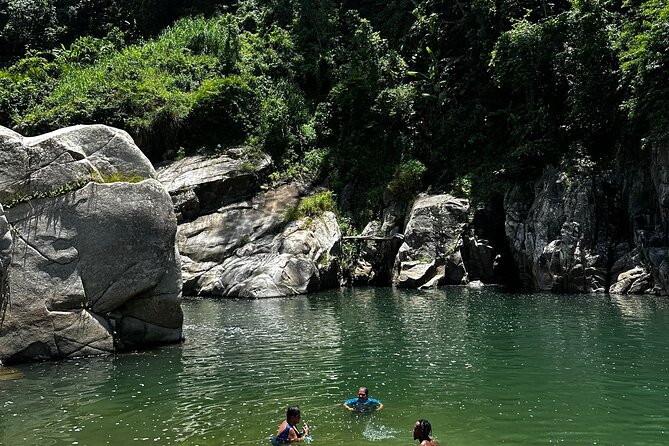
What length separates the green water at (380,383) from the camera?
11008mm

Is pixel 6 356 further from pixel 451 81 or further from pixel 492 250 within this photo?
pixel 451 81

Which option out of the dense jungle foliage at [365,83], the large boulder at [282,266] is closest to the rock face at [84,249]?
the large boulder at [282,266]

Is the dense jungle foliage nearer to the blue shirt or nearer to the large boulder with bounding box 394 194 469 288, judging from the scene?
the large boulder with bounding box 394 194 469 288

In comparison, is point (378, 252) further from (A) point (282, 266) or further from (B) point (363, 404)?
(B) point (363, 404)

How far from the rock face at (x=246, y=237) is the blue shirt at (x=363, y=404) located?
20.8 metres

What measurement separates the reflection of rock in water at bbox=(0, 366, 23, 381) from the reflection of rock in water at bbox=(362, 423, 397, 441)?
8990 mm

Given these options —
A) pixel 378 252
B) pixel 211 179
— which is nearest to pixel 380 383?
pixel 378 252

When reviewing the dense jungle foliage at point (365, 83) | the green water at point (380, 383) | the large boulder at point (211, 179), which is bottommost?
the green water at point (380, 383)

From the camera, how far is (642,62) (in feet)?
87.0

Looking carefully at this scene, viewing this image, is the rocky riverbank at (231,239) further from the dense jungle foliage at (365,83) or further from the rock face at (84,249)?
the dense jungle foliage at (365,83)

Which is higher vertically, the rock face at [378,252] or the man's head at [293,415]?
the rock face at [378,252]

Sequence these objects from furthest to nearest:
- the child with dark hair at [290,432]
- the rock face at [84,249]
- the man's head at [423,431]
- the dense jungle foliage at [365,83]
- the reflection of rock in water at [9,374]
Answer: the dense jungle foliage at [365,83] → the rock face at [84,249] → the reflection of rock in water at [9,374] → the child with dark hair at [290,432] → the man's head at [423,431]

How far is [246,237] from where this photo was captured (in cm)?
3719

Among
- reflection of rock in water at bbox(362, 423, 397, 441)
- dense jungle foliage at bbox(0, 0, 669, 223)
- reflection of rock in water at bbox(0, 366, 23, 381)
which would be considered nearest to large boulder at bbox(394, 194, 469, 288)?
dense jungle foliage at bbox(0, 0, 669, 223)
